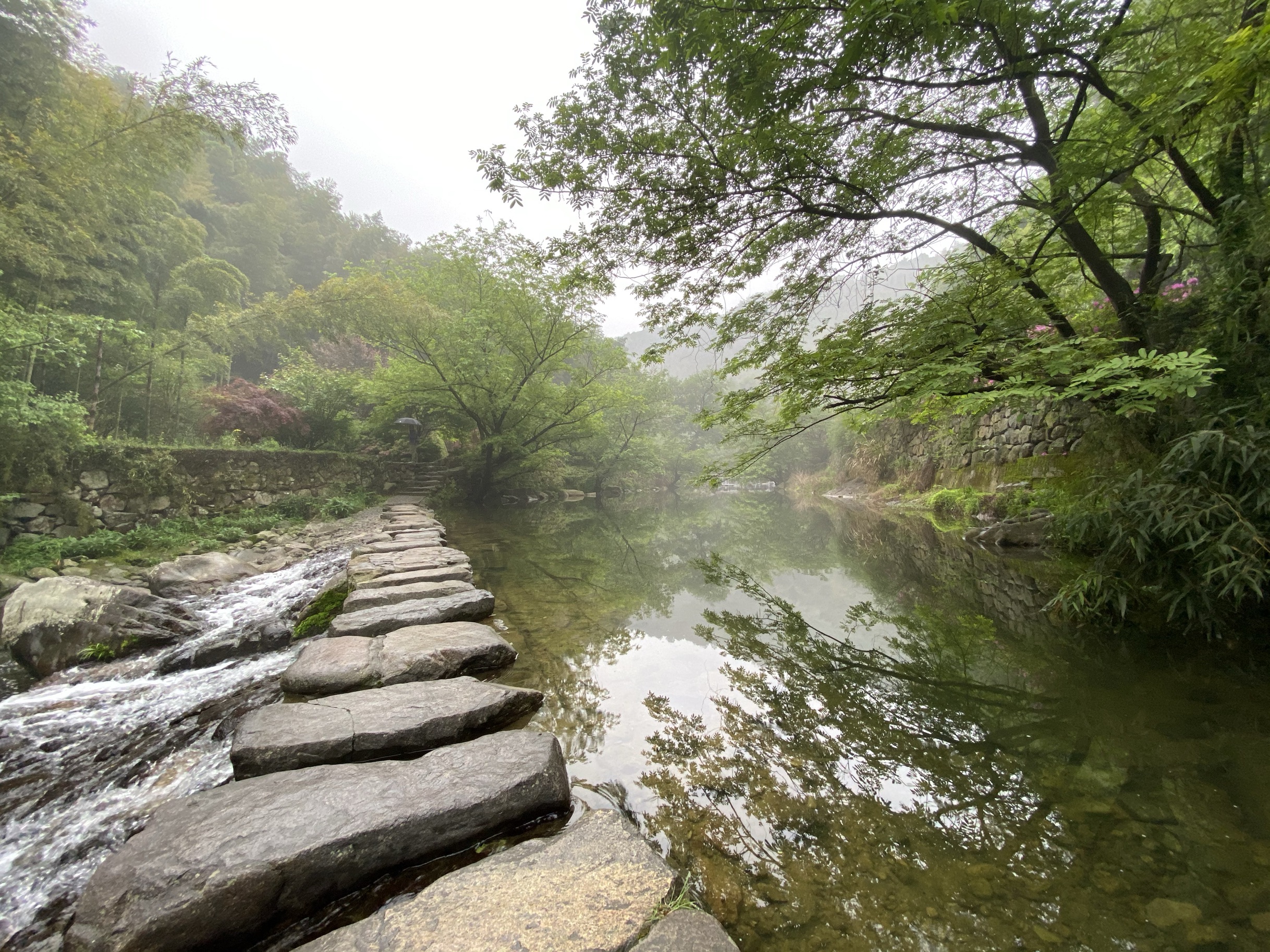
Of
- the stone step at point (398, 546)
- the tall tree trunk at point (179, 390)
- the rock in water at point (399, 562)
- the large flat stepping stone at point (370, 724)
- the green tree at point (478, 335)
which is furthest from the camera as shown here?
the green tree at point (478, 335)

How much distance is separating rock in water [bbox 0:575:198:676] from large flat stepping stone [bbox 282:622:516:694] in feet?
4.86

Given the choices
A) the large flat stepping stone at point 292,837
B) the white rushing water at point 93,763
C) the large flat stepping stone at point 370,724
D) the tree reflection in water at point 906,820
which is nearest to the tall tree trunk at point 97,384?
the white rushing water at point 93,763

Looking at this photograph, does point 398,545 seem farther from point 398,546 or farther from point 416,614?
point 416,614

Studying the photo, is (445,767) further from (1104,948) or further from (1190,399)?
(1190,399)

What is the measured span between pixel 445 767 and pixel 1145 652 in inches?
150

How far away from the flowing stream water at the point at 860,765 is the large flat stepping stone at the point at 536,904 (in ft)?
0.73

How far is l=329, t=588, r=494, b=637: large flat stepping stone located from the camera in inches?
107

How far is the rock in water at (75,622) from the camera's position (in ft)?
8.70

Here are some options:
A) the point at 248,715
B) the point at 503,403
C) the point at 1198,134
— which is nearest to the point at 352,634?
the point at 248,715

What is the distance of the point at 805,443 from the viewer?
24859 mm

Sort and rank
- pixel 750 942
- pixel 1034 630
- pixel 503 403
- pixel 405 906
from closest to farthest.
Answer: pixel 405 906, pixel 750 942, pixel 1034 630, pixel 503 403

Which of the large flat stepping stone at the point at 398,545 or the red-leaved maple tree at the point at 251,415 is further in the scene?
the red-leaved maple tree at the point at 251,415

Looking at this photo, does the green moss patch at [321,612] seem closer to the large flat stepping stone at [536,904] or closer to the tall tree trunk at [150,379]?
the large flat stepping stone at [536,904]

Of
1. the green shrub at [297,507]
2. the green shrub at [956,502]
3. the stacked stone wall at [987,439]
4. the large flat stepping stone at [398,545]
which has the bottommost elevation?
the green shrub at [956,502]
